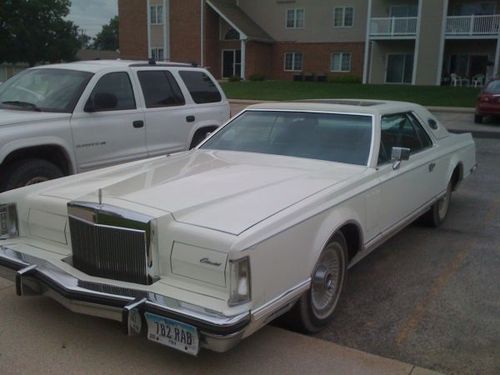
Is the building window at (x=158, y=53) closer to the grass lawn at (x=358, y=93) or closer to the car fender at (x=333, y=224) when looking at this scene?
the grass lawn at (x=358, y=93)

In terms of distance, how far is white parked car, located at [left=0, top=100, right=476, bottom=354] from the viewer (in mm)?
3023

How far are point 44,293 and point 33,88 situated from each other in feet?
13.3

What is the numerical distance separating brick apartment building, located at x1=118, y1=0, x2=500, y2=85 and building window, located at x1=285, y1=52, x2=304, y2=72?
7 centimetres

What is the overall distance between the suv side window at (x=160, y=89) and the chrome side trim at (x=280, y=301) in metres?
4.62

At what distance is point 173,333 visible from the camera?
300 centimetres

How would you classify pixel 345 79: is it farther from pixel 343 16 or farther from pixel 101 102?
pixel 101 102

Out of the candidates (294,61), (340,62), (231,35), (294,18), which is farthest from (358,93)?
(231,35)

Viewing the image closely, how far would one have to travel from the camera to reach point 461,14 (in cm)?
3325

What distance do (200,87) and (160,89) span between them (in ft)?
2.94

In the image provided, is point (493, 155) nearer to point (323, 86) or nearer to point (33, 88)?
point (33, 88)

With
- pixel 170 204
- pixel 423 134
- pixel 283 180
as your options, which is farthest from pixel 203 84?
pixel 170 204

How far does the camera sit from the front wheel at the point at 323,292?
12.0 feet

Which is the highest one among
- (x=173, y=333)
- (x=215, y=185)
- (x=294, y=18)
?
(x=294, y=18)

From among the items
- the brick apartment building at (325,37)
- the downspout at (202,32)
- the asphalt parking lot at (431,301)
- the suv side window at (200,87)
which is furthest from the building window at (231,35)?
the asphalt parking lot at (431,301)
